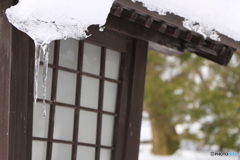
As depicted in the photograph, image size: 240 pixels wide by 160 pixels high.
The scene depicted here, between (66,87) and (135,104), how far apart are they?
659 millimetres

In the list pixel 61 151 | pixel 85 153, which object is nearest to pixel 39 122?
pixel 61 151

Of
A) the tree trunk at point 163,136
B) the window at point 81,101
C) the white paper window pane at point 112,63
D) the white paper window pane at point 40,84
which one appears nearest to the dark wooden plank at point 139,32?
the window at point 81,101

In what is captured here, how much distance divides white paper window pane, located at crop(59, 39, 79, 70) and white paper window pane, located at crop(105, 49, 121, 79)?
1.13ft

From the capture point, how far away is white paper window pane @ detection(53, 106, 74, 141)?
318cm

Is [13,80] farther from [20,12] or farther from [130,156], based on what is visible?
[130,156]

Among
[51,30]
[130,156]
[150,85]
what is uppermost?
[150,85]

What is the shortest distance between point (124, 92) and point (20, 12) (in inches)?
59.0

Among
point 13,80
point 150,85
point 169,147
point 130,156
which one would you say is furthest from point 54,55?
point 169,147

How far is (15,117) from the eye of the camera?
2727 mm

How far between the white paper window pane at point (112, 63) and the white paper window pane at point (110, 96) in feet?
0.24

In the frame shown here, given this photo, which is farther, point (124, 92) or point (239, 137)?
point (239, 137)

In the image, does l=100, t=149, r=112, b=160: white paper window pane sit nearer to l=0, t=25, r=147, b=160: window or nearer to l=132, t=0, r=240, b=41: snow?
l=0, t=25, r=147, b=160: window

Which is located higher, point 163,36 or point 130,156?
point 163,36

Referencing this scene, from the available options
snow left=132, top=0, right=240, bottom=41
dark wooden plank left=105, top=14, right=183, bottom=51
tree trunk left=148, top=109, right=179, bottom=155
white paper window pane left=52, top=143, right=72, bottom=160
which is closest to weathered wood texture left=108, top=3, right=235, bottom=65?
dark wooden plank left=105, top=14, right=183, bottom=51
